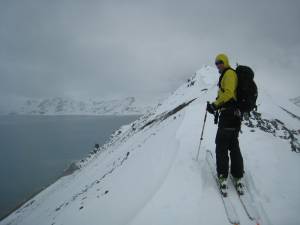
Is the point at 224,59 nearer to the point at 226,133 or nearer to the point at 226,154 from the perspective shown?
the point at 226,133

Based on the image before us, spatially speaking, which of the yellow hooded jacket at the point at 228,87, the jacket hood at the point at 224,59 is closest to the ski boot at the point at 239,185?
the yellow hooded jacket at the point at 228,87

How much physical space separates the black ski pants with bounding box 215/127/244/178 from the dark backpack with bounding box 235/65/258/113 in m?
0.83

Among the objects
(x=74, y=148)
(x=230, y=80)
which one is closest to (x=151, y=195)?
(x=230, y=80)

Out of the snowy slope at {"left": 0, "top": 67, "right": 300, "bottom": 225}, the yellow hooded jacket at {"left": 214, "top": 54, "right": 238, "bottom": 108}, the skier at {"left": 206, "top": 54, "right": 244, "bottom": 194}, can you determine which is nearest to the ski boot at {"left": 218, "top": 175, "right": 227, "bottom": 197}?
the skier at {"left": 206, "top": 54, "right": 244, "bottom": 194}

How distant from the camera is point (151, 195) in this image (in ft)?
23.4

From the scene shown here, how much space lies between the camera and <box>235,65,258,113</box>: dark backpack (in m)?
6.52

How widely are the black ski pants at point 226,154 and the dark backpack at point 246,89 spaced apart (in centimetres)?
83

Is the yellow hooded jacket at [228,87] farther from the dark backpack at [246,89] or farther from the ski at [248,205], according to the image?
the ski at [248,205]

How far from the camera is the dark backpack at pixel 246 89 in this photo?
6.52m

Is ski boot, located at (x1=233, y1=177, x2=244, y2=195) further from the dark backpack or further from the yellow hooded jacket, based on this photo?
the yellow hooded jacket

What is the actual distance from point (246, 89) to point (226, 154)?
207 centimetres

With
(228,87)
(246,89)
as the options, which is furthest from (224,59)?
(246,89)

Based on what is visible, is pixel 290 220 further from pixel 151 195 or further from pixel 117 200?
pixel 117 200

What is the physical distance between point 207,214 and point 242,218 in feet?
2.92
